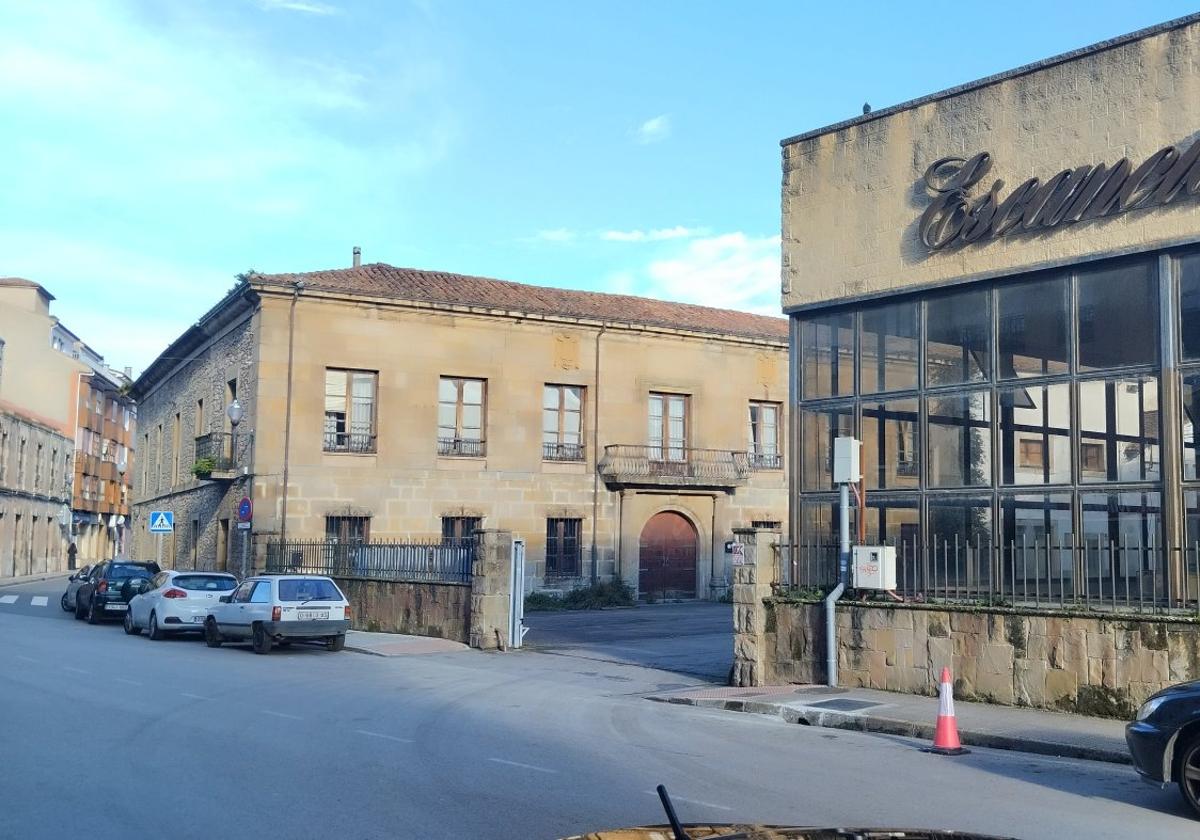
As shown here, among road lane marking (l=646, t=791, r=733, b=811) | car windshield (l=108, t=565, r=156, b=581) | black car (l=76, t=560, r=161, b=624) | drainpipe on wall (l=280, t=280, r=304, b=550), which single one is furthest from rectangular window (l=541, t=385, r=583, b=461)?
road lane marking (l=646, t=791, r=733, b=811)

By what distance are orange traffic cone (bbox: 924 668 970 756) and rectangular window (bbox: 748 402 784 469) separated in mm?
28853

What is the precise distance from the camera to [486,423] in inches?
1419

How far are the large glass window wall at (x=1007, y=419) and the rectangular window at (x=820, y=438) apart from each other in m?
0.02

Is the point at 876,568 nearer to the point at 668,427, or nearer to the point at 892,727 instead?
the point at 892,727

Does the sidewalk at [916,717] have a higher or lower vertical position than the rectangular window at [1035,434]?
lower

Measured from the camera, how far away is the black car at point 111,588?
28734 millimetres

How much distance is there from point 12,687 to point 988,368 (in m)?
13.0

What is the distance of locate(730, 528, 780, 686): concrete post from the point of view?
16422 millimetres

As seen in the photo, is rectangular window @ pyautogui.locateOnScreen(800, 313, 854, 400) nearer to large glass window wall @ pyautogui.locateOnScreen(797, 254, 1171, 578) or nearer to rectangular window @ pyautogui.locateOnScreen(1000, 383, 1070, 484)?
large glass window wall @ pyautogui.locateOnScreen(797, 254, 1171, 578)

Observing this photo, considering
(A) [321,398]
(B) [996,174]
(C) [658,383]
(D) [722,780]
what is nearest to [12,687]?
(D) [722,780]

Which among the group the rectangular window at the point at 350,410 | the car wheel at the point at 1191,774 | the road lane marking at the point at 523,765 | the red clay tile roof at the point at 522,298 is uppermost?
the red clay tile roof at the point at 522,298

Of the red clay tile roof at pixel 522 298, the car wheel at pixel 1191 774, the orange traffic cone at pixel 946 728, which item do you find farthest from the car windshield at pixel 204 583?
the car wheel at pixel 1191 774

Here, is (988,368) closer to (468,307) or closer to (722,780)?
(722,780)

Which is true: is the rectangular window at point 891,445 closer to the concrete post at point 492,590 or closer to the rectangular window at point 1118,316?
the rectangular window at point 1118,316
